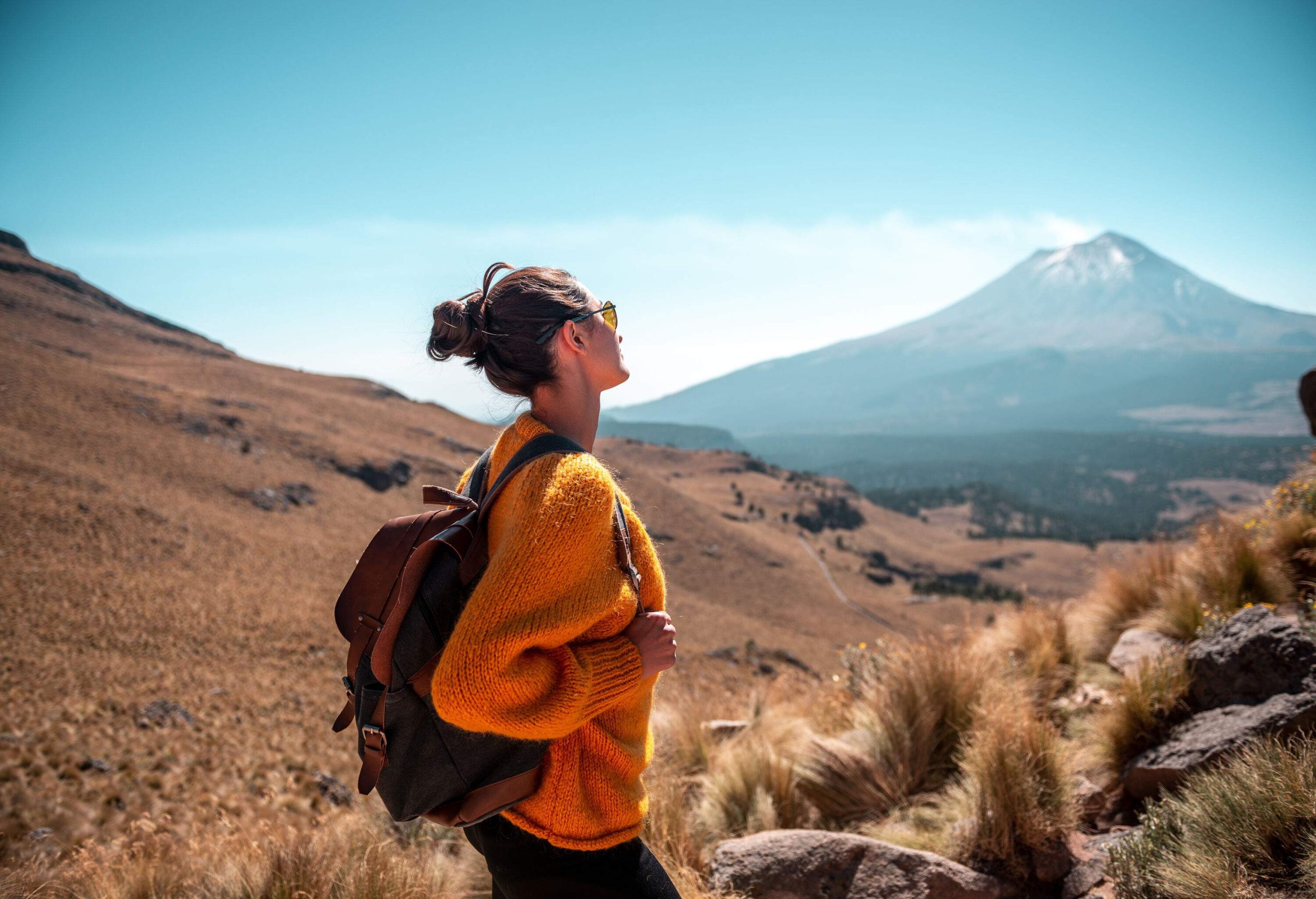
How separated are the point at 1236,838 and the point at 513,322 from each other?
127 inches

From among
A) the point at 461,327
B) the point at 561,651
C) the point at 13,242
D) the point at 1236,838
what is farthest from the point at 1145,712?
the point at 13,242

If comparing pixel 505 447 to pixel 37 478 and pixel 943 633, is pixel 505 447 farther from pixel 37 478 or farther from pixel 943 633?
pixel 37 478

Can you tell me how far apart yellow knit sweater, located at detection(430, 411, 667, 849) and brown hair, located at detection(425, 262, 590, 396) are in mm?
126

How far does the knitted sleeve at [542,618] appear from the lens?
1.36 metres

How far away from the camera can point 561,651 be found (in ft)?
4.93

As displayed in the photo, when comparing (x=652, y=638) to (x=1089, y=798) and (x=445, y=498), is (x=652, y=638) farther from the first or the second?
(x=1089, y=798)

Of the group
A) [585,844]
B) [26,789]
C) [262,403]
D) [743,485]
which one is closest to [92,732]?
[26,789]

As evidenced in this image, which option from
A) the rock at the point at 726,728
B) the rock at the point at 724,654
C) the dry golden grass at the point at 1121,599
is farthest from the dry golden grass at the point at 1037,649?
the rock at the point at 724,654

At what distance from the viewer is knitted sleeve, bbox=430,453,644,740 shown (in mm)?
1359

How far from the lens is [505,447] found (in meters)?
1.80

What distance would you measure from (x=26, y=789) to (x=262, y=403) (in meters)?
52.4

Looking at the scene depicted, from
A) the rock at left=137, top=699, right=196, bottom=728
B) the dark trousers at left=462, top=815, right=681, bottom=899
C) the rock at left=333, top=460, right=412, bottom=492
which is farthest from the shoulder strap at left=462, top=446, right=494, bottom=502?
the rock at left=333, top=460, right=412, bottom=492

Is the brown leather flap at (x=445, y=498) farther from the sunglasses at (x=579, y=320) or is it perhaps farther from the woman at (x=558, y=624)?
the sunglasses at (x=579, y=320)

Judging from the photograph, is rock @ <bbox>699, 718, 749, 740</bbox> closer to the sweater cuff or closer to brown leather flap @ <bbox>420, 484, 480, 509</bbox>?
the sweater cuff
